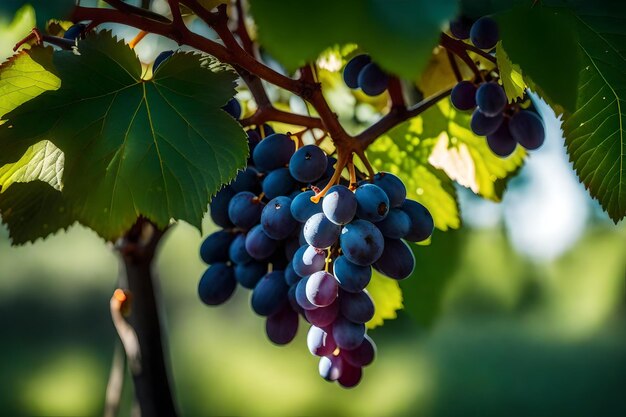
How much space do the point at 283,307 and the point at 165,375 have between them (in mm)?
195

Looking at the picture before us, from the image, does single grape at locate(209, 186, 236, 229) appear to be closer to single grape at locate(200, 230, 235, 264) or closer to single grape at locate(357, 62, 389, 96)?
single grape at locate(200, 230, 235, 264)

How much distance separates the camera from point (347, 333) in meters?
0.46

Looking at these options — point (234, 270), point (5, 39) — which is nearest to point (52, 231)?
point (234, 270)

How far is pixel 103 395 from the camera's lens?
4.36 metres

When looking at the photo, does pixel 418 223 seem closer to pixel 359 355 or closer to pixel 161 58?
pixel 359 355

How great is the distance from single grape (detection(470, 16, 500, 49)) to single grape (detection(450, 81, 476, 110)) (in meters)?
0.08

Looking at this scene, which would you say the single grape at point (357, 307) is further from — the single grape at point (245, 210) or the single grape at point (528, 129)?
the single grape at point (528, 129)

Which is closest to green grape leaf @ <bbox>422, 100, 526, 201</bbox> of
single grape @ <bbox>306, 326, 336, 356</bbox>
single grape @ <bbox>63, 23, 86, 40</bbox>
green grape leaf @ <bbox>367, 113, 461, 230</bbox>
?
green grape leaf @ <bbox>367, 113, 461, 230</bbox>

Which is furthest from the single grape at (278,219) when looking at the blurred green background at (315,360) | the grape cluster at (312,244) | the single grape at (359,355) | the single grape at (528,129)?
the blurred green background at (315,360)

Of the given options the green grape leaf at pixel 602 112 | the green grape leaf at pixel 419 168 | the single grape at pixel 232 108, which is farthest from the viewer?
the green grape leaf at pixel 419 168

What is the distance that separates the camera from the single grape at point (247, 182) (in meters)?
0.51

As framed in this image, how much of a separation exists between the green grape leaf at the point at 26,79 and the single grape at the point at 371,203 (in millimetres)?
208

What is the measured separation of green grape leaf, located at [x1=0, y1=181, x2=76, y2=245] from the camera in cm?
42

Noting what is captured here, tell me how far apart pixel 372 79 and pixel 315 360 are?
3859mm
